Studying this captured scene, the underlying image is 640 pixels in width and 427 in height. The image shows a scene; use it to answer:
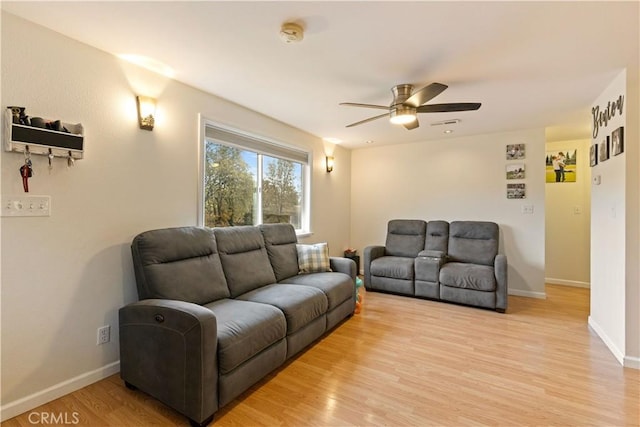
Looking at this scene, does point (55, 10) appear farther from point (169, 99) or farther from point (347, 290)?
point (347, 290)

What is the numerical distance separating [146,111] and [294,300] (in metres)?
1.89

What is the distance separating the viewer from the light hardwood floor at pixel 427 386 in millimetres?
1822

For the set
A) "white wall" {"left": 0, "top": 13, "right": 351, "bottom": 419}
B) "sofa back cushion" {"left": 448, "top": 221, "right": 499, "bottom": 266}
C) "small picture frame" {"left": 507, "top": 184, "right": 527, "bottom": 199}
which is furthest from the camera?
"small picture frame" {"left": 507, "top": 184, "right": 527, "bottom": 199}

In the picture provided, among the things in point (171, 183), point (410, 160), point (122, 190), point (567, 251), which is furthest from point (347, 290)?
point (567, 251)

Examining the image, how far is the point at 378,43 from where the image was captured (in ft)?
6.79

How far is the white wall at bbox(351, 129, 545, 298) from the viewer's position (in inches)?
168

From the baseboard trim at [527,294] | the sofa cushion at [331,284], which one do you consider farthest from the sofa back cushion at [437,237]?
the sofa cushion at [331,284]

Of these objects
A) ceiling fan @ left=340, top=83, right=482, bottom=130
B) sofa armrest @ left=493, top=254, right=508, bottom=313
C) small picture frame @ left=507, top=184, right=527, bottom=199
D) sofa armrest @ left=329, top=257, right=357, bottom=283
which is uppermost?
ceiling fan @ left=340, top=83, right=482, bottom=130

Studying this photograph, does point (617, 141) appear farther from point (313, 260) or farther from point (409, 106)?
point (313, 260)

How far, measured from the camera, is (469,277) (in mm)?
3770

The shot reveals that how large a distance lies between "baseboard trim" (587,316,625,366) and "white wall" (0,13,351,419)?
12.4 feet

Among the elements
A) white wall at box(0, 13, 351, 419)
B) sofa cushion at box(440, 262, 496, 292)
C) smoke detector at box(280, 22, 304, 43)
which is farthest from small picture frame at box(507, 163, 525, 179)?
white wall at box(0, 13, 351, 419)

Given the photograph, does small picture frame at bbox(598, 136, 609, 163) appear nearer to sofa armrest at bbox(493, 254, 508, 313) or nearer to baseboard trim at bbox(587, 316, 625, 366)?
sofa armrest at bbox(493, 254, 508, 313)

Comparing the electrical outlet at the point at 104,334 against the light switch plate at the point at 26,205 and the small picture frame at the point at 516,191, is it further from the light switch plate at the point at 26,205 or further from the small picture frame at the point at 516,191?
the small picture frame at the point at 516,191
